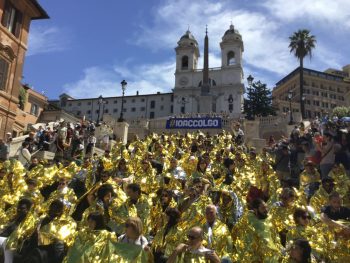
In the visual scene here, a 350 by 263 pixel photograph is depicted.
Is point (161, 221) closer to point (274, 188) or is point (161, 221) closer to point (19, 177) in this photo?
point (274, 188)

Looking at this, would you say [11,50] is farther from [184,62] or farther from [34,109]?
[184,62]

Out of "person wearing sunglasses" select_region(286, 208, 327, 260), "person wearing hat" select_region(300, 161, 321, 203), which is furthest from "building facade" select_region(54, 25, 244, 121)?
"person wearing sunglasses" select_region(286, 208, 327, 260)

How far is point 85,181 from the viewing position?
382 inches

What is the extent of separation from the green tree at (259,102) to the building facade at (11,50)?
37.5 meters

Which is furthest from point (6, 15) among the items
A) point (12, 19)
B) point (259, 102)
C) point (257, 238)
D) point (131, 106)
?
point (131, 106)

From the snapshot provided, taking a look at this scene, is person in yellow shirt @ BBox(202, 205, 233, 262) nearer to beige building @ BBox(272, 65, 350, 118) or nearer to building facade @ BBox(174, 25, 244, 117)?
building facade @ BBox(174, 25, 244, 117)

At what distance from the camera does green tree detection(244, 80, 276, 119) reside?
56.4 metres

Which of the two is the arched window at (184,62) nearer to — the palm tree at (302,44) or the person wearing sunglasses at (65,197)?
the palm tree at (302,44)

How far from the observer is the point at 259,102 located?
5684 centimetres

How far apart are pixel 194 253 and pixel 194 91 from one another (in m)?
87.4

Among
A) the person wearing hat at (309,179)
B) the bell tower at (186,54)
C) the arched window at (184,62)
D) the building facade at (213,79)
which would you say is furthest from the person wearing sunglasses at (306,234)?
the arched window at (184,62)

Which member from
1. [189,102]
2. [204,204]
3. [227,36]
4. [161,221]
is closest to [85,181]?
[161,221]

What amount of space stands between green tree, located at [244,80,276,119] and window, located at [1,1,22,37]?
1501 inches

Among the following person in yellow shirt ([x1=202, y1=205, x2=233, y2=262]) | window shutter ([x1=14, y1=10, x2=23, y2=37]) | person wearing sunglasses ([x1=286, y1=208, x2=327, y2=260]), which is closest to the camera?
person wearing sunglasses ([x1=286, y1=208, x2=327, y2=260])
